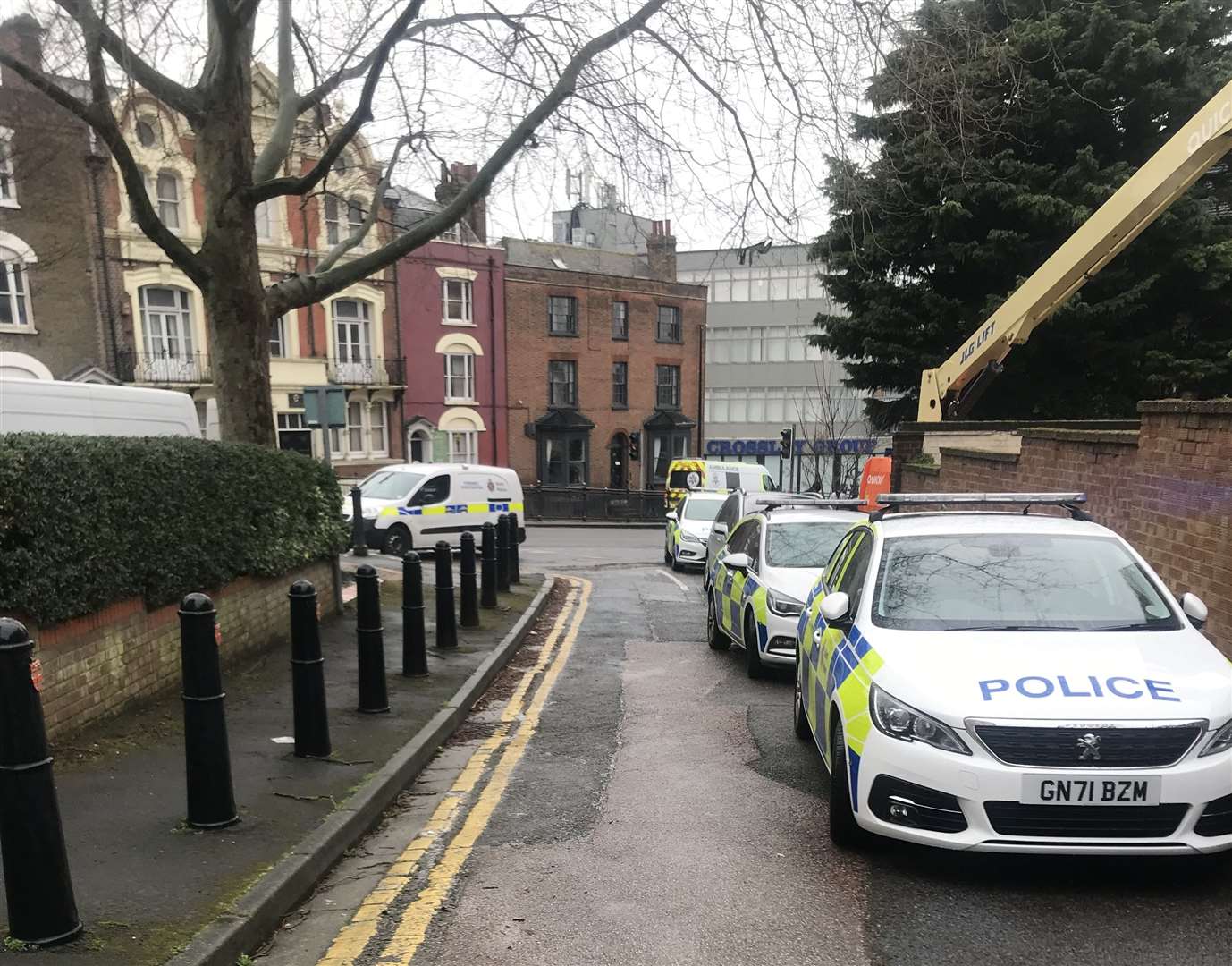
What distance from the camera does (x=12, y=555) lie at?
4.78 metres

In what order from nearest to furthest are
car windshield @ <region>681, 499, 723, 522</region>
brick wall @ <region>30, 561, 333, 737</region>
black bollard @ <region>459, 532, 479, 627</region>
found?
brick wall @ <region>30, 561, 333, 737</region>
black bollard @ <region>459, 532, 479, 627</region>
car windshield @ <region>681, 499, 723, 522</region>

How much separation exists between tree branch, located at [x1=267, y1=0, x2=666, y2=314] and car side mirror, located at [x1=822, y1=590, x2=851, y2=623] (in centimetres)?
708

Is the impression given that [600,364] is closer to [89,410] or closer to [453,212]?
[453,212]

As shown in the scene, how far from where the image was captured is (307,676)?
529 centimetres

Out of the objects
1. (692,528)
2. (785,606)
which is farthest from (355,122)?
(692,528)

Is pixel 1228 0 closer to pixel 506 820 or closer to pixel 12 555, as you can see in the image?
pixel 506 820

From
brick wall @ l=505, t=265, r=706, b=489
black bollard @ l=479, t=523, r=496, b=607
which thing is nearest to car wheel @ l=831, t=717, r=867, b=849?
black bollard @ l=479, t=523, r=496, b=607

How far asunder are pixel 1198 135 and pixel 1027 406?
8.56 meters

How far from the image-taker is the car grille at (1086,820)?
11.6 ft

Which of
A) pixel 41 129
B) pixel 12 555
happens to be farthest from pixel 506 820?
pixel 41 129

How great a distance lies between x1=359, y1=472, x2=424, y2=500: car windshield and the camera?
65.6ft

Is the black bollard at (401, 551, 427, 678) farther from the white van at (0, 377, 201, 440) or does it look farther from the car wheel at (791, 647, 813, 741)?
the car wheel at (791, 647, 813, 741)

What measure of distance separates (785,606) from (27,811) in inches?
232

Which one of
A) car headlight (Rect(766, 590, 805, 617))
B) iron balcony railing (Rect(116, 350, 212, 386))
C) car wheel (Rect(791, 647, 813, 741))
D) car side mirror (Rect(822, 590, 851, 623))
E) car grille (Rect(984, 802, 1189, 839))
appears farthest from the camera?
iron balcony railing (Rect(116, 350, 212, 386))
